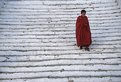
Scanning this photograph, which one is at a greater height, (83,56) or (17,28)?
(17,28)

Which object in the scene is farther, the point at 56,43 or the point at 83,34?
the point at 56,43

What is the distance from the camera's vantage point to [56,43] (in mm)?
9914

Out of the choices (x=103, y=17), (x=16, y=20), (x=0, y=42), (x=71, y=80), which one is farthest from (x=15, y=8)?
(x=71, y=80)

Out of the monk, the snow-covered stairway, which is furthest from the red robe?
the snow-covered stairway

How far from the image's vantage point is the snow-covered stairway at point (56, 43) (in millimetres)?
8363

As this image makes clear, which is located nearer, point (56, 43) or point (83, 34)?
point (83, 34)

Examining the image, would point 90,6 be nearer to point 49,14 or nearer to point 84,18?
point 49,14

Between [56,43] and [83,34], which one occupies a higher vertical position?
[83,34]

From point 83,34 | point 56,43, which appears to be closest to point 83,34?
point 83,34

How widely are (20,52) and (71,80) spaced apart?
7.12ft

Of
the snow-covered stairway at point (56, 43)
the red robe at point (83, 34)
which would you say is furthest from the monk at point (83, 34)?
the snow-covered stairway at point (56, 43)

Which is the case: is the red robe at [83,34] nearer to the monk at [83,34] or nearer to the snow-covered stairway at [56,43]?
the monk at [83,34]

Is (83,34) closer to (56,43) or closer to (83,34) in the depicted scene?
(83,34)

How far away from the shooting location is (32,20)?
37.4ft
